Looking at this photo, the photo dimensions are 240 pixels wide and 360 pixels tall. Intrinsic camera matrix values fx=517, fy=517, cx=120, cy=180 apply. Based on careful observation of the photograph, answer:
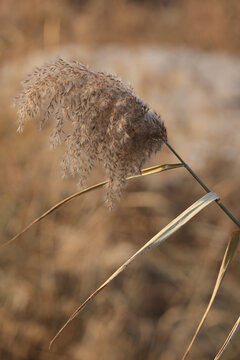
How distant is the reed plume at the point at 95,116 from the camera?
2.18 feet

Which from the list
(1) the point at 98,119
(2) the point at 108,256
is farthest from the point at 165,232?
(2) the point at 108,256

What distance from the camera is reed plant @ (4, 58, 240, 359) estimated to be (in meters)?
0.66

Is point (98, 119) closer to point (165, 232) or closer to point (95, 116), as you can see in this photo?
point (95, 116)

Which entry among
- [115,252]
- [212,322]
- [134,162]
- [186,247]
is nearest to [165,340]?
[212,322]

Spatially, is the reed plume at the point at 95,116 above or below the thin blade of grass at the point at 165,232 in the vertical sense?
above

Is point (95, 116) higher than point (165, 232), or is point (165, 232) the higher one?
point (95, 116)

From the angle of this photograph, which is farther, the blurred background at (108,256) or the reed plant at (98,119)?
the blurred background at (108,256)

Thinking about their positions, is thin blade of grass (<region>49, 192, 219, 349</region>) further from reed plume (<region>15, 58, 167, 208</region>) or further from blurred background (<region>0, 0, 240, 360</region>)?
blurred background (<region>0, 0, 240, 360</region>)

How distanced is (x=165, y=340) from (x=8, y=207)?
892mm

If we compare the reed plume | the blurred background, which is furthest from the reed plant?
the blurred background

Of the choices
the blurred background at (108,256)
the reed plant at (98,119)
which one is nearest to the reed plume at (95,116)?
the reed plant at (98,119)

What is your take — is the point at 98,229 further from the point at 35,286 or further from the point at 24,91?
the point at 24,91

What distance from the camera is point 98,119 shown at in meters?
0.67

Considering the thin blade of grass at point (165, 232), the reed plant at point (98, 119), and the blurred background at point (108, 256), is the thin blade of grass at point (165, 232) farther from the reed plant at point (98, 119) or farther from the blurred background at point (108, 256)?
the blurred background at point (108, 256)
